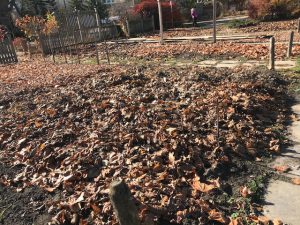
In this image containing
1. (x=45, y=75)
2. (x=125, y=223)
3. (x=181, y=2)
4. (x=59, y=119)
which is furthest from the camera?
(x=181, y=2)

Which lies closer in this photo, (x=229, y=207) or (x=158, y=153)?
(x=229, y=207)

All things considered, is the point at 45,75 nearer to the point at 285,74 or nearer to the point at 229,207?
the point at 285,74

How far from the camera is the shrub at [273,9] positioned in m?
20.2

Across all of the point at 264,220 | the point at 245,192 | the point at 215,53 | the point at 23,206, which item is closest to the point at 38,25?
the point at 215,53

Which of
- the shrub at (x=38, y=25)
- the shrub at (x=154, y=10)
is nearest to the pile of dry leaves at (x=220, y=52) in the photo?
the shrub at (x=38, y=25)

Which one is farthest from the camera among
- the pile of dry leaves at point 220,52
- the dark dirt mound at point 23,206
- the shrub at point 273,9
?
the shrub at point 273,9

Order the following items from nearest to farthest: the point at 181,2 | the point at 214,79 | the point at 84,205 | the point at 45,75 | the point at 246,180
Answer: the point at 84,205 → the point at 246,180 → the point at 214,79 → the point at 45,75 → the point at 181,2

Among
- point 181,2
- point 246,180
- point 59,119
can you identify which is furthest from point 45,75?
point 181,2

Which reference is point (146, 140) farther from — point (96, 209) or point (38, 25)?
point (38, 25)

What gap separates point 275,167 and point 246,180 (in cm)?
49

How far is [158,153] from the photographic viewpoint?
158 inches

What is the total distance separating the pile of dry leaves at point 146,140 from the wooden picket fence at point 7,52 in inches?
352

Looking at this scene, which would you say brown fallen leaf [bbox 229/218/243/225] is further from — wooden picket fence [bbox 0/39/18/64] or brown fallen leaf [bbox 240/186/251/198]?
wooden picket fence [bbox 0/39/18/64]

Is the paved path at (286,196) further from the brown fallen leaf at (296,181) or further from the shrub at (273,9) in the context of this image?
the shrub at (273,9)
